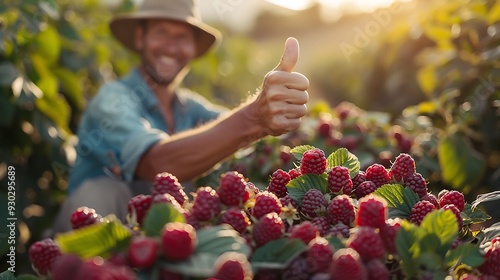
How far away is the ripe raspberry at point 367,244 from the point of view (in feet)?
2.58

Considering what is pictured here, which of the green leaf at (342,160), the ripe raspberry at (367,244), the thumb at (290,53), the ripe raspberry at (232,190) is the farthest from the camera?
the thumb at (290,53)

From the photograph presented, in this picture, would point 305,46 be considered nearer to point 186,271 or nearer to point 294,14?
point 294,14

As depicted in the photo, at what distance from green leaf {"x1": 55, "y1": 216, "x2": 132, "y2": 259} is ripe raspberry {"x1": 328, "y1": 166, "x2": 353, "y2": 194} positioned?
0.40 m

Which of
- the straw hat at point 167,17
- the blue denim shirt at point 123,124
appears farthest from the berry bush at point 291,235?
the straw hat at point 167,17

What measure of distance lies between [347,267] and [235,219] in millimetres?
202

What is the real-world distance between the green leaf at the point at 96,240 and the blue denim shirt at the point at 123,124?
1378 millimetres

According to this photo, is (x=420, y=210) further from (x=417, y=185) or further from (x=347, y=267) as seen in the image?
(x=347, y=267)

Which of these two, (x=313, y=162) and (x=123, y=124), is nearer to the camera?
(x=313, y=162)

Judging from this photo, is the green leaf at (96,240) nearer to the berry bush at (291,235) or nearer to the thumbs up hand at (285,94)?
the berry bush at (291,235)

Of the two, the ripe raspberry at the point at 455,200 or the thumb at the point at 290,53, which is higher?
the thumb at the point at 290,53

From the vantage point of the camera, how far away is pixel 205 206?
34.6 inches

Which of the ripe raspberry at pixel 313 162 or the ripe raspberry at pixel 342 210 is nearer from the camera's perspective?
the ripe raspberry at pixel 342 210

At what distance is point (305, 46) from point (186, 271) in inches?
800

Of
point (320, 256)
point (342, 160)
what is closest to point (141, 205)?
point (320, 256)
